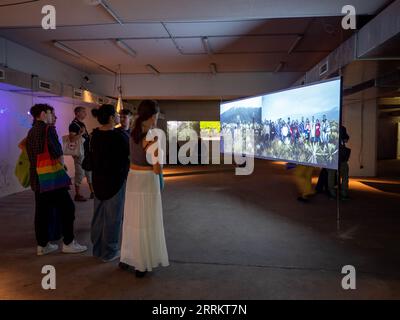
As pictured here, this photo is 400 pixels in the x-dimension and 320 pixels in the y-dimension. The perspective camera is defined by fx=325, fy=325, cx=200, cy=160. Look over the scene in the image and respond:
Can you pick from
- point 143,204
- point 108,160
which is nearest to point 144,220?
point 143,204

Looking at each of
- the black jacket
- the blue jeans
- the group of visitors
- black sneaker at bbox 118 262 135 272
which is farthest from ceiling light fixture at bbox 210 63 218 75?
black sneaker at bbox 118 262 135 272

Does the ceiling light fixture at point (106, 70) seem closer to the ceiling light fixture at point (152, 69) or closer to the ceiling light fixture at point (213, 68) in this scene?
the ceiling light fixture at point (152, 69)

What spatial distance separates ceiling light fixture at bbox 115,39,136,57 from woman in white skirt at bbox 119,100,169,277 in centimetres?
446

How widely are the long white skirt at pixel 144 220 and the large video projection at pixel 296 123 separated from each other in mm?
2197

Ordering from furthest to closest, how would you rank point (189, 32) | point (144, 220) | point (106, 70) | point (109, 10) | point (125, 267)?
point (106, 70), point (189, 32), point (109, 10), point (125, 267), point (144, 220)

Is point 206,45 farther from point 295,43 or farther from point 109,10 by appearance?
point 109,10

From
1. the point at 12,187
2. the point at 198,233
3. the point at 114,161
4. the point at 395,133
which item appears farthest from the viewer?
the point at 395,133

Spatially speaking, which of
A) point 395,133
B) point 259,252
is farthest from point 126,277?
point 395,133

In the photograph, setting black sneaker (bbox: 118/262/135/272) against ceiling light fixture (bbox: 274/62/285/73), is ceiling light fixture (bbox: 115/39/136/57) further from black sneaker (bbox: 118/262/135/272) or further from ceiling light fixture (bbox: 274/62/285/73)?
black sneaker (bbox: 118/262/135/272)

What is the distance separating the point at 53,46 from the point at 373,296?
23.9 feet

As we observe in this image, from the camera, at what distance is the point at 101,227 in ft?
10.5

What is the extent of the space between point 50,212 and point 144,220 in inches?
51.0

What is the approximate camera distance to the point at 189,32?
609 cm
